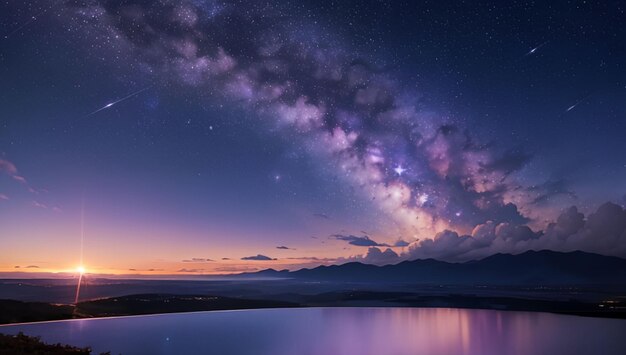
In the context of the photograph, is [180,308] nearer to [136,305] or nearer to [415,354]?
[136,305]

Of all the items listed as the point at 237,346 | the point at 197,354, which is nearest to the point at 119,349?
the point at 197,354

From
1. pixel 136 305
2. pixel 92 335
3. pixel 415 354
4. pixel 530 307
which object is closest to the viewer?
pixel 415 354

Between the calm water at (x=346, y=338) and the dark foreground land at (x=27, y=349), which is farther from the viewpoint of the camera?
the calm water at (x=346, y=338)

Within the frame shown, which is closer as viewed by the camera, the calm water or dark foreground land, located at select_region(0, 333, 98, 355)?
dark foreground land, located at select_region(0, 333, 98, 355)

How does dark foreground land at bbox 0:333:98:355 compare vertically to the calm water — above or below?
above

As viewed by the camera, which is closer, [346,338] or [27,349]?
[27,349]

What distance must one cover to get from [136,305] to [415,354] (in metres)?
121

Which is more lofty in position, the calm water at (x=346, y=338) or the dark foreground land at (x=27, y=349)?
the dark foreground land at (x=27, y=349)

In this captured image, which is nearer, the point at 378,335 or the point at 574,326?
the point at 378,335

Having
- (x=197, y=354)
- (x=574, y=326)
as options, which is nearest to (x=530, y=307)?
(x=574, y=326)

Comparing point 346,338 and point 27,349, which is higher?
point 27,349

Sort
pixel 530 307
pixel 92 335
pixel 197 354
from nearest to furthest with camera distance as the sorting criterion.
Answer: pixel 197 354 → pixel 92 335 → pixel 530 307

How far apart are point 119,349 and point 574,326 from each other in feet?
347

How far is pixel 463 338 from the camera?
82.8 m
